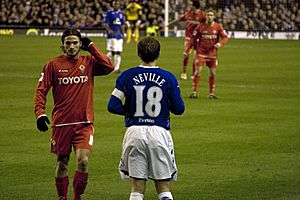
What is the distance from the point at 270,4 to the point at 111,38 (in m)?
22.3

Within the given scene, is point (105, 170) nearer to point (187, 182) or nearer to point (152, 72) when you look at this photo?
point (187, 182)

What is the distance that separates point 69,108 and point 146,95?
164 centimetres

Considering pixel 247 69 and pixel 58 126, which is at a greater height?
pixel 58 126

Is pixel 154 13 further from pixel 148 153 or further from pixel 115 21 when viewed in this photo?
pixel 148 153

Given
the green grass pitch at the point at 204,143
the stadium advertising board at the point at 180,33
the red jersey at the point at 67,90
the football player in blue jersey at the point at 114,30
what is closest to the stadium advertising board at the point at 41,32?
the stadium advertising board at the point at 180,33

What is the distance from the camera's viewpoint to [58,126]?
1052 cm

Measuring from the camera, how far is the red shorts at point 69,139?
10484 millimetres

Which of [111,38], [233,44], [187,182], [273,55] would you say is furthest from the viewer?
[233,44]

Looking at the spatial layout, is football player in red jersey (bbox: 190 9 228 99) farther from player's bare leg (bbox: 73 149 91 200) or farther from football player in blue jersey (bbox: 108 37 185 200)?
football player in blue jersey (bbox: 108 37 185 200)

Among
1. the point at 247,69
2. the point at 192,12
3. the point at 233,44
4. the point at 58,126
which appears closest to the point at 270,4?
the point at 233,44

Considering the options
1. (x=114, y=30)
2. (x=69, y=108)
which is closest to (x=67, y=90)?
(x=69, y=108)

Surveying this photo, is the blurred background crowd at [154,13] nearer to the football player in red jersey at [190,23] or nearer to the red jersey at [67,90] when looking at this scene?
the football player in red jersey at [190,23]

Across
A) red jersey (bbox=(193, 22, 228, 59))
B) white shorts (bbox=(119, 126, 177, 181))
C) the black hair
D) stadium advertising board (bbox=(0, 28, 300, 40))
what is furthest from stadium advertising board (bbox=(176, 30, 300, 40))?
white shorts (bbox=(119, 126, 177, 181))

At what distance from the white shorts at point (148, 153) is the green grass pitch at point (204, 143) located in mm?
2547
